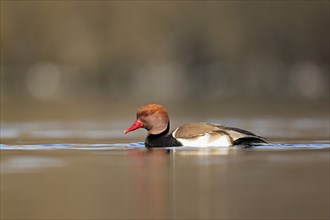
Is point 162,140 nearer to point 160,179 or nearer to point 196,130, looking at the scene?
point 196,130

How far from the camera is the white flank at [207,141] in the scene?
14.1m

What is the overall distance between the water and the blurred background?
16882mm

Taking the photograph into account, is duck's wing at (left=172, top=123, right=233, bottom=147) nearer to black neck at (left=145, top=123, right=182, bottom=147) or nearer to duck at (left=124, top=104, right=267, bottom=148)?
duck at (left=124, top=104, right=267, bottom=148)

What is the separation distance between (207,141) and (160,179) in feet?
9.35

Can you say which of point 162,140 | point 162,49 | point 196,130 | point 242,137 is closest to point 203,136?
point 196,130

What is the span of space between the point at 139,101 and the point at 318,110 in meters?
7.08

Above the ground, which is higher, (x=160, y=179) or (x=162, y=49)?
(x=162, y=49)

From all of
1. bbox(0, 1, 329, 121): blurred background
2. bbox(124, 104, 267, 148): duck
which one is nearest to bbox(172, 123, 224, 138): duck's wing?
bbox(124, 104, 267, 148): duck

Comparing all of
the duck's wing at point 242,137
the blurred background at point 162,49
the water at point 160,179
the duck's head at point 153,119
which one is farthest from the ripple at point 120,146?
the blurred background at point 162,49

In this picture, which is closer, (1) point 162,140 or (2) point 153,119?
(1) point 162,140

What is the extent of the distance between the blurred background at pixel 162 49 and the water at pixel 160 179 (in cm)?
1688

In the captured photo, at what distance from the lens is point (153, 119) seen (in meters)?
14.6

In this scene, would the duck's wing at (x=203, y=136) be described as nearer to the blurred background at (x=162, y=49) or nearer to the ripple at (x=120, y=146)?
the ripple at (x=120, y=146)

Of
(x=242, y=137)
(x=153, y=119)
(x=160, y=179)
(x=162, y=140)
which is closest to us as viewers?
(x=160, y=179)
